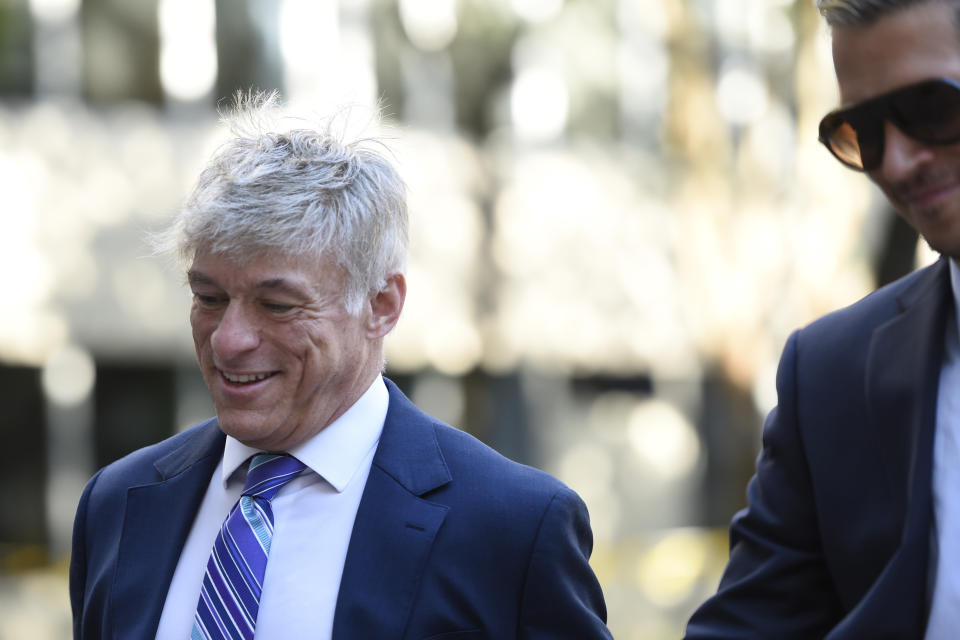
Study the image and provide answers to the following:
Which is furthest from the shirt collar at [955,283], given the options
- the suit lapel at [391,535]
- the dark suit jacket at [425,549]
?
the suit lapel at [391,535]

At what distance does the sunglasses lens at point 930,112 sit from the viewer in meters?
2.00

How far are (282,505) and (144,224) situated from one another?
689 centimetres

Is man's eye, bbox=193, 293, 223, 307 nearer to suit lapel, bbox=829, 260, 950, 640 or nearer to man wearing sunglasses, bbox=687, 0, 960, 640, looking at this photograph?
man wearing sunglasses, bbox=687, 0, 960, 640

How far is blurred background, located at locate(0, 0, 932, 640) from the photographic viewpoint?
9.09m

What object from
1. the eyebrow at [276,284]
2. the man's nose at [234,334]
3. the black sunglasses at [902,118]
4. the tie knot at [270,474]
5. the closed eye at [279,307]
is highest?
the black sunglasses at [902,118]

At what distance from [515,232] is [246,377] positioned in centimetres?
780

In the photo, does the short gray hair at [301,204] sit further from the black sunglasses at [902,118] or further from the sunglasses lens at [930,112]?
the sunglasses lens at [930,112]

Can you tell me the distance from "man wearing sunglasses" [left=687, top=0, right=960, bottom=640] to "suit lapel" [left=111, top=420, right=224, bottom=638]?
1137 millimetres

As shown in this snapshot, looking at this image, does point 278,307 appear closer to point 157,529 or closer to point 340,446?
point 340,446

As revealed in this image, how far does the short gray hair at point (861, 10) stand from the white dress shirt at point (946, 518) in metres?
0.65

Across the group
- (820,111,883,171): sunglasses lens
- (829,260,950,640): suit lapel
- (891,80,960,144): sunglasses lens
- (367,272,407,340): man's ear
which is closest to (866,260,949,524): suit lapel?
(829,260,950,640): suit lapel

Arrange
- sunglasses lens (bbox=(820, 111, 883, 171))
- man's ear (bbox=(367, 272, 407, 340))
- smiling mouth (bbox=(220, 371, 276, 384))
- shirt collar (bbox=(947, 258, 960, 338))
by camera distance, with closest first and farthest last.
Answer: sunglasses lens (bbox=(820, 111, 883, 171))
shirt collar (bbox=(947, 258, 960, 338))
smiling mouth (bbox=(220, 371, 276, 384))
man's ear (bbox=(367, 272, 407, 340))

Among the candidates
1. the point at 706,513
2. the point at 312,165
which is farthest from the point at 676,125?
the point at 312,165

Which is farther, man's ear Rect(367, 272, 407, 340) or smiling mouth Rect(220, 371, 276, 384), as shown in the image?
man's ear Rect(367, 272, 407, 340)
